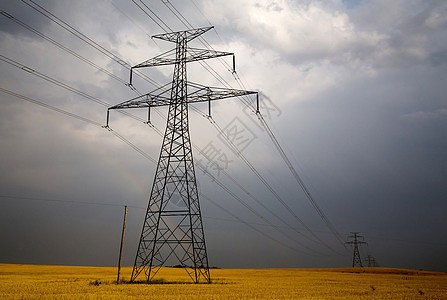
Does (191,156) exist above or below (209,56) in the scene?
below

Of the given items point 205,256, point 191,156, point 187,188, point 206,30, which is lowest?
point 205,256

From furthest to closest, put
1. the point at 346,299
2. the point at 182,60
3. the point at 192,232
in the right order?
the point at 182,60 < the point at 192,232 < the point at 346,299

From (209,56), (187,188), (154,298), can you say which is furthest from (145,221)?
(209,56)

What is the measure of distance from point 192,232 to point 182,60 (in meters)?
16.0

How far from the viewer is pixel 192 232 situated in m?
30.8

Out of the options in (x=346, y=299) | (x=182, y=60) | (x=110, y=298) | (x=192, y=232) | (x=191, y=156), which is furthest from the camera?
(x=182, y=60)

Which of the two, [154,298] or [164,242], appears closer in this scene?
[154,298]

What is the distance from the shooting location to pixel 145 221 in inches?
1243

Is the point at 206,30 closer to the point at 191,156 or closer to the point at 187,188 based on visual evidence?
the point at 191,156

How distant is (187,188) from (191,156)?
A: 9.85 ft

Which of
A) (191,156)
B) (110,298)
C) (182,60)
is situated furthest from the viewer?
(182,60)

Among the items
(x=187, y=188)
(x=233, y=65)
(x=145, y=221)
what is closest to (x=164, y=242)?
(x=145, y=221)

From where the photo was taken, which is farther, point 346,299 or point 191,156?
point 191,156

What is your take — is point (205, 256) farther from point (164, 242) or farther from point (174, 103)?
point (174, 103)
